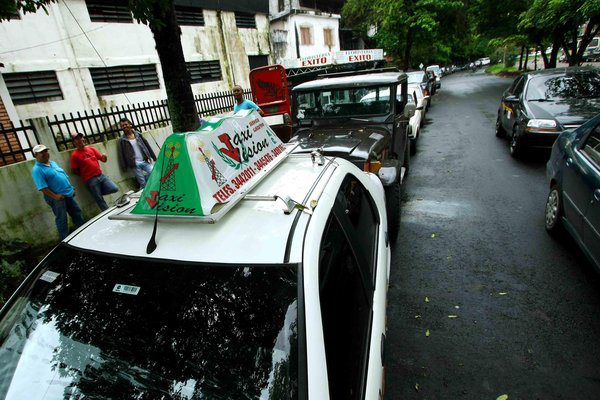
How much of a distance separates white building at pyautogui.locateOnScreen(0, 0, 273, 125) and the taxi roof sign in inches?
292

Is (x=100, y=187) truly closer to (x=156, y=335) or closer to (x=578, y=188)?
(x=156, y=335)

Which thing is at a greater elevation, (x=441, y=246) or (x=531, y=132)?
(x=531, y=132)

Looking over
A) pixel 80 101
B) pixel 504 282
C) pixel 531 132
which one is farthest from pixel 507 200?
pixel 80 101

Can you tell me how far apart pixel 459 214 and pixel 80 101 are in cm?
1224

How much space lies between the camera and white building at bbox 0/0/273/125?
32.4 ft

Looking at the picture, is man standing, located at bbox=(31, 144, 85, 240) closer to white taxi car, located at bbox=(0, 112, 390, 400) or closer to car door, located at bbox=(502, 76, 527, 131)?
white taxi car, located at bbox=(0, 112, 390, 400)

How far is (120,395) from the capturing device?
1410 millimetres

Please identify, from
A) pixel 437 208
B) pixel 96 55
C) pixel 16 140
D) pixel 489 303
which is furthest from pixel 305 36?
pixel 489 303

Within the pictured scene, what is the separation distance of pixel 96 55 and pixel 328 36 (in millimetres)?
17151

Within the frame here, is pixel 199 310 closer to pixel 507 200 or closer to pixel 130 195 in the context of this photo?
pixel 130 195

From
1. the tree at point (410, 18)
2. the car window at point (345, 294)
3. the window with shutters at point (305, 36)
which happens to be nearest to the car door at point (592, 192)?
the car window at point (345, 294)

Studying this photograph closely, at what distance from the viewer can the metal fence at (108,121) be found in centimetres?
541

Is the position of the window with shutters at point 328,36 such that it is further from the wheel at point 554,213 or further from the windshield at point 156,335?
the windshield at point 156,335

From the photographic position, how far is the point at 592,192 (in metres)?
3.03
